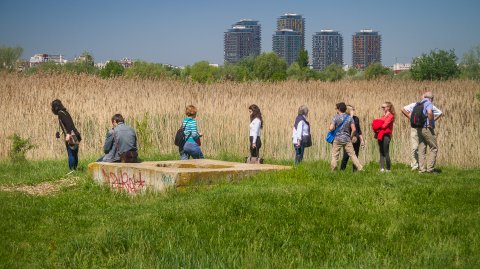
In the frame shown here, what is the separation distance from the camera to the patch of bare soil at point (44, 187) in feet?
49.3

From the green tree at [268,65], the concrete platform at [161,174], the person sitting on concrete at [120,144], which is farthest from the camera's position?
the green tree at [268,65]

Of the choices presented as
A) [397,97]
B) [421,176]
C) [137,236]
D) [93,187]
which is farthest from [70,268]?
[397,97]

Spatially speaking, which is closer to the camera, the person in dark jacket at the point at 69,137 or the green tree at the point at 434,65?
the person in dark jacket at the point at 69,137

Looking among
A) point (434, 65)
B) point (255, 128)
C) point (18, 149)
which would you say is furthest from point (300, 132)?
point (434, 65)

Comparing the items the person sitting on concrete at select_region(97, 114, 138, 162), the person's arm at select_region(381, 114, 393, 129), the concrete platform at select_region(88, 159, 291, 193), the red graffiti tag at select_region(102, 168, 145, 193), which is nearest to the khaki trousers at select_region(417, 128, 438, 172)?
the person's arm at select_region(381, 114, 393, 129)

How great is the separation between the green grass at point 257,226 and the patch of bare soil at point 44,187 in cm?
98

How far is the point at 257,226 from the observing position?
9.77 m

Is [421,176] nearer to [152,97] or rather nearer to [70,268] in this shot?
[70,268]

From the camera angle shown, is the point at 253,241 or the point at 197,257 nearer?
the point at 197,257

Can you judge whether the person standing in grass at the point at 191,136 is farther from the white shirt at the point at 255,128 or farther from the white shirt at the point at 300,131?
the white shirt at the point at 300,131

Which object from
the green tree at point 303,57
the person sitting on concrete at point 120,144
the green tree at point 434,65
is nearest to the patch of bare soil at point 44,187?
the person sitting on concrete at point 120,144

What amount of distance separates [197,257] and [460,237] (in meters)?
3.09

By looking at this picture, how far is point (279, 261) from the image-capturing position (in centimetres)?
820

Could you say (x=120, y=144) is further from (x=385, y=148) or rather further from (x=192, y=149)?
(x=385, y=148)
